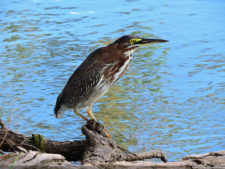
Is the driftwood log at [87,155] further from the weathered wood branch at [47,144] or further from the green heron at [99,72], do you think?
the green heron at [99,72]

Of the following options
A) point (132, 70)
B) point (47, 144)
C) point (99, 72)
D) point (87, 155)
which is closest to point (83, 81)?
point (99, 72)

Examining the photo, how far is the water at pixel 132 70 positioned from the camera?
17.7ft

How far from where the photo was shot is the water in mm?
5387

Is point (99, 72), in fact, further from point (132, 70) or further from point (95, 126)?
point (132, 70)

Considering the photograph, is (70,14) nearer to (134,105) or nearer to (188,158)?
(134,105)

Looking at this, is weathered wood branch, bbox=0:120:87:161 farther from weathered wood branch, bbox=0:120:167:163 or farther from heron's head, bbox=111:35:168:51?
heron's head, bbox=111:35:168:51

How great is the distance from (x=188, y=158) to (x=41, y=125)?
213cm

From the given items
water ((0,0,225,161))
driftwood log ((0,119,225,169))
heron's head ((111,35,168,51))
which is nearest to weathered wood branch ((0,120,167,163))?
driftwood log ((0,119,225,169))

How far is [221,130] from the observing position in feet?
17.5

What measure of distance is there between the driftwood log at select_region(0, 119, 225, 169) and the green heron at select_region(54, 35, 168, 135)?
63 cm

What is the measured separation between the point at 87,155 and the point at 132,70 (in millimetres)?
3314

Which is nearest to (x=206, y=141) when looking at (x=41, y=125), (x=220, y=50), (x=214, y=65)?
(x=41, y=125)

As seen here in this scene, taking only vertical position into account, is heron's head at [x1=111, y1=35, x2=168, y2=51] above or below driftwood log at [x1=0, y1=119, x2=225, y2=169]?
above

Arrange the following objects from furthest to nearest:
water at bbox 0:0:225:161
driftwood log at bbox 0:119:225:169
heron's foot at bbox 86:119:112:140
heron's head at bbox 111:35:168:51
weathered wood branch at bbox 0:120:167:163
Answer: water at bbox 0:0:225:161 → heron's head at bbox 111:35:168:51 → heron's foot at bbox 86:119:112:140 → weathered wood branch at bbox 0:120:167:163 → driftwood log at bbox 0:119:225:169
